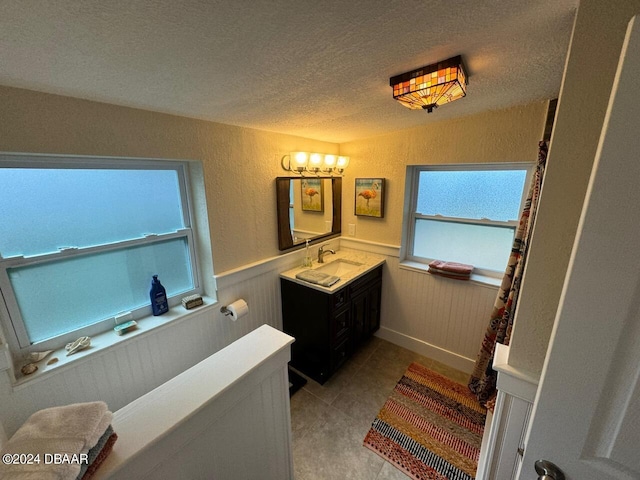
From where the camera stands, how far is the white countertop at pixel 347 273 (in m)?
1.96

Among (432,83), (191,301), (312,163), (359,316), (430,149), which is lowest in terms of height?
(359,316)

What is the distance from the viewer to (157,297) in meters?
1.54

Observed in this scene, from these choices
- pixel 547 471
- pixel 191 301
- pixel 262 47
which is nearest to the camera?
pixel 547 471

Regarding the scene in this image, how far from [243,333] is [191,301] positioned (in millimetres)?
527

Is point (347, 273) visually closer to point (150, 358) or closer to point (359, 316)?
point (359, 316)

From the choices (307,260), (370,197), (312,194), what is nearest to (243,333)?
(307,260)

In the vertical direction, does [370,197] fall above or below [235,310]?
above

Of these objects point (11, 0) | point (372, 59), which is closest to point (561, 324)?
point (372, 59)

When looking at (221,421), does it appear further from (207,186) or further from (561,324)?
(207,186)

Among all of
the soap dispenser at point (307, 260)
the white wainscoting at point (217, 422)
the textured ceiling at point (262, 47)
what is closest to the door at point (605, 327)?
the textured ceiling at point (262, 47)

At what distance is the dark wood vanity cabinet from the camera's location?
6.42ft

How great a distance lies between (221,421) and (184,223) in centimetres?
126

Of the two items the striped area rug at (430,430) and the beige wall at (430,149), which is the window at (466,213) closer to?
the beige wall at (430,149)

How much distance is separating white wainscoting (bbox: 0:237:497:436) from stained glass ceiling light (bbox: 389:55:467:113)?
58.5 inches
